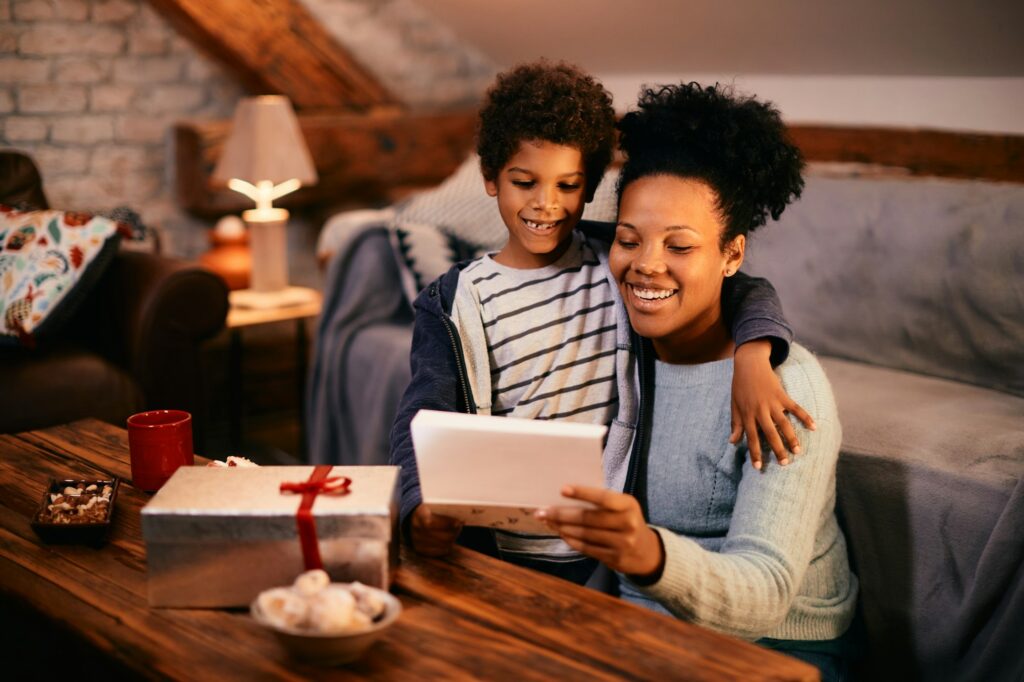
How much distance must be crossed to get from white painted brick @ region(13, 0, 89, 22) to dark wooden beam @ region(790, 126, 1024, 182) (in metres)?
2.34

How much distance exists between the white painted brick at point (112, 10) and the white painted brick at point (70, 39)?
32 mm

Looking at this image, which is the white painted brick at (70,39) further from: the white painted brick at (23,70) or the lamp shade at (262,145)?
the lamp shade at (262,145)

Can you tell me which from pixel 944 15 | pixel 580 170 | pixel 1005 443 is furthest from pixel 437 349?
pixel 944 15

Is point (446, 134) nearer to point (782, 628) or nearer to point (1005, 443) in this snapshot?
point (1005, 443)

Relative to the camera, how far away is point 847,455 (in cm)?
179

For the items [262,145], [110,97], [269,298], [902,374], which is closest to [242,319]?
[269,298]

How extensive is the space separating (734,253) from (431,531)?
0.58 meters

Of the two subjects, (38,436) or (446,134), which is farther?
(446,134)

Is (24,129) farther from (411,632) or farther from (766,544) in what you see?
(766,544)

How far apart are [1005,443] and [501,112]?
1096 mm

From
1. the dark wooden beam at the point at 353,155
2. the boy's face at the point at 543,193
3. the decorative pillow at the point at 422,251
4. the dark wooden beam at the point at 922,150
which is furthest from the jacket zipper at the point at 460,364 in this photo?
the dark wooden beam at the point at 353,155

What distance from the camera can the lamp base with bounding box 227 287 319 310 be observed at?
3.09 metres

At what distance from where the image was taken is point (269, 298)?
312 cm

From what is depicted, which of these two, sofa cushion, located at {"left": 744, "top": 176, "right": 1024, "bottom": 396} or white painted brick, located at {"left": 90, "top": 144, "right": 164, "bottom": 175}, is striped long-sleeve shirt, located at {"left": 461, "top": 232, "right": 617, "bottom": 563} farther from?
white painted brick, located at {"left": 90, "top": 144, "right": 164, "bottom": 175}
